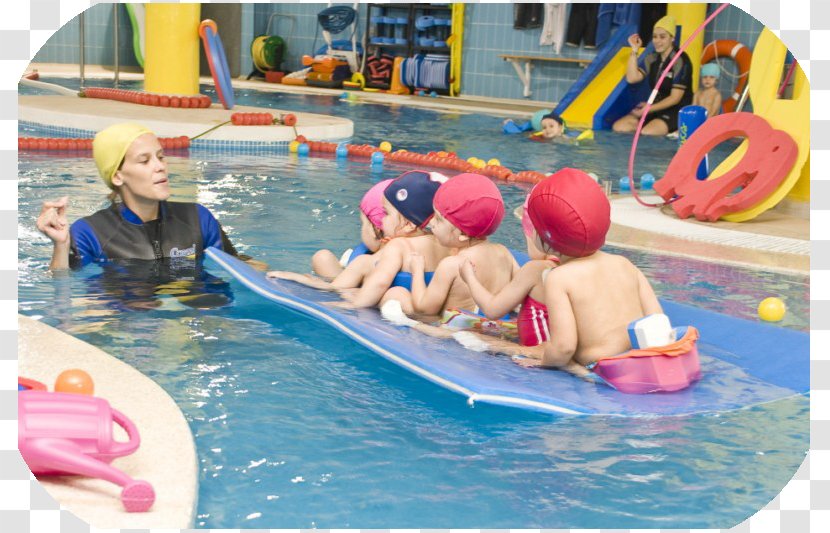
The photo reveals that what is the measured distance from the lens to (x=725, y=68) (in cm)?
1634

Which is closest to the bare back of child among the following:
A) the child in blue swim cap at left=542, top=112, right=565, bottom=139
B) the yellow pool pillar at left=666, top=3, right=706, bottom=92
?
the child in blue swim cap at left=542, top=112, right=565, bottom=139

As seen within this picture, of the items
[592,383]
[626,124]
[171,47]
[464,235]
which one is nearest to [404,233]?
[464,235]

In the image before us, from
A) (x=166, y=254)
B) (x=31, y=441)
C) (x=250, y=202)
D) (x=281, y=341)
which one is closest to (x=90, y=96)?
(x=250, y=202)

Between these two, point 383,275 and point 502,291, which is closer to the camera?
point 502,291

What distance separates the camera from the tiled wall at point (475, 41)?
718 inches

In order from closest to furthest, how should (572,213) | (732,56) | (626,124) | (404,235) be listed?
(572,213) < (404,235) < (626,124) < (732,56)

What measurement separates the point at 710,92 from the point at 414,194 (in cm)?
1084

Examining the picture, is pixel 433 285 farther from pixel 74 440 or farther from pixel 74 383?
pixel 74 440

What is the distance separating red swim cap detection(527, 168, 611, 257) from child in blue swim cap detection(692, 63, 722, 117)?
11.3m

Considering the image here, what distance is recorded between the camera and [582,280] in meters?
4.22

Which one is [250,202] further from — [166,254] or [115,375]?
[115,375]

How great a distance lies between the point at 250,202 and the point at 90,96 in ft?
22.1

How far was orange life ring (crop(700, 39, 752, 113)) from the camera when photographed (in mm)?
15688

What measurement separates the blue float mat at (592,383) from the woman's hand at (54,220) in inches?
39.5
